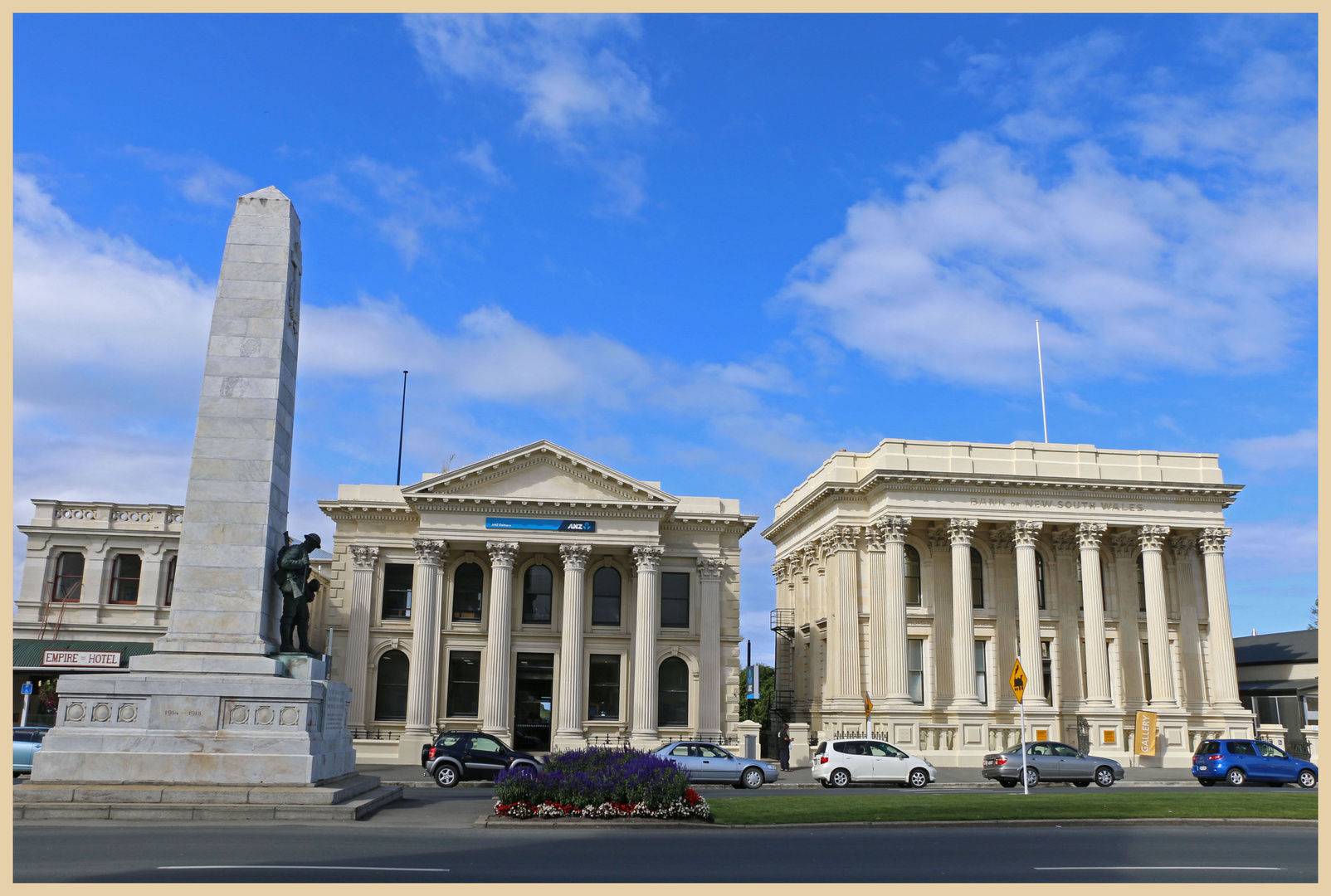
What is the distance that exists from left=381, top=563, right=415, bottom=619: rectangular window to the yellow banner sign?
32863 millimetres

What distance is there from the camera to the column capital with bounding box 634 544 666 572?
4519cm

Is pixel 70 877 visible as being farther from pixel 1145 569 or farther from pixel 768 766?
pixel 1145 569

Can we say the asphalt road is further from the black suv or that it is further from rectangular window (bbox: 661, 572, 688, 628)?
rectangular window (bbox: 661, 572, 688, 628)

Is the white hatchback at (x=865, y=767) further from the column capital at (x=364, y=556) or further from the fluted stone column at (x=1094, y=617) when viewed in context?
the column capital at (x=364, y=556)

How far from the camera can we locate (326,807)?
16.1 metres

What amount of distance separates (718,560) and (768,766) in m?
17.1

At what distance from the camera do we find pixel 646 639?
148 feet

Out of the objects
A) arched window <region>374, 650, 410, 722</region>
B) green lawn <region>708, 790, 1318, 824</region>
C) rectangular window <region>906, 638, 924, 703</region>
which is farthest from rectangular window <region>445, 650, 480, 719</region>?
green lawn <region>708, 790, 1318, 824</region>

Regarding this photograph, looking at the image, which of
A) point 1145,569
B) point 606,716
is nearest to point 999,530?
point 1145,569

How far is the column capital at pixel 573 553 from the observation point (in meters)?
45.2

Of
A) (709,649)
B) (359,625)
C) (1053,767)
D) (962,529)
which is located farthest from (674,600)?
(1053,767)

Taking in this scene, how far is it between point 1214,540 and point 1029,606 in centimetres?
984

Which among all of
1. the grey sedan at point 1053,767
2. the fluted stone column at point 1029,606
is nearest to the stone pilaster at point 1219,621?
the fluted stone column at point 1029,606

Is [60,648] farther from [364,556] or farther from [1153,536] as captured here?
[1153,536]
